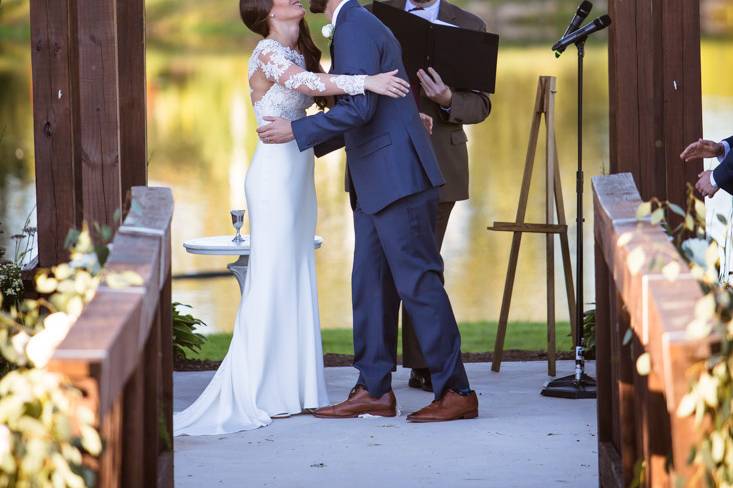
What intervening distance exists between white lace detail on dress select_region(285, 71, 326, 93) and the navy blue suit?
10cm

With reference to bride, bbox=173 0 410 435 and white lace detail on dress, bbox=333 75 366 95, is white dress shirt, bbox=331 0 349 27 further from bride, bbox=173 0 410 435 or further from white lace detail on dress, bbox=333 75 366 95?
bride, bbox=173 0 410 435

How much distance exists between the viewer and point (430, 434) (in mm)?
4750

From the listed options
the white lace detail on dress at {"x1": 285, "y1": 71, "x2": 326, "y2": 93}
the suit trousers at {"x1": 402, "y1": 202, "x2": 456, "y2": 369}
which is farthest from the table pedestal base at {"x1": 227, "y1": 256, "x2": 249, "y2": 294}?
the white lace detail on dress at {"x1": 285, "y1": 71, "x2": 326, "y2": 93}

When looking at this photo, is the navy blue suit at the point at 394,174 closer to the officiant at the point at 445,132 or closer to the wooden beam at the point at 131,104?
the officiant at the point at 445,132

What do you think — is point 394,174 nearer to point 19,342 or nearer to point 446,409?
point 446,409

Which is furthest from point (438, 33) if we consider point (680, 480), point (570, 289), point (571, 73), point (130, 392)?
point (571, 73)

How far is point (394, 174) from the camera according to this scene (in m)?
4.82

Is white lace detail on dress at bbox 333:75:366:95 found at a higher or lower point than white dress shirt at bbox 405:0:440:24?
lower

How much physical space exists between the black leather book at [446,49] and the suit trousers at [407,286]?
2.29ft

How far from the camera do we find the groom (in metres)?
4.79

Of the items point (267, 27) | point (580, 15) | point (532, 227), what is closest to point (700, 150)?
point (580, 15)

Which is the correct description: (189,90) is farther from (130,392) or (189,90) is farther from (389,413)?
(130,392)

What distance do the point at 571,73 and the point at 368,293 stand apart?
21222 millimetres

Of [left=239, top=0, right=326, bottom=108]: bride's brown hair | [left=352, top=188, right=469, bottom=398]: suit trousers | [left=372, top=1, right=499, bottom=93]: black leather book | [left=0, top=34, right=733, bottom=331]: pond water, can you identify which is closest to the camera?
[left=352, top=188, right=469, bottom=398]: suit trousers
